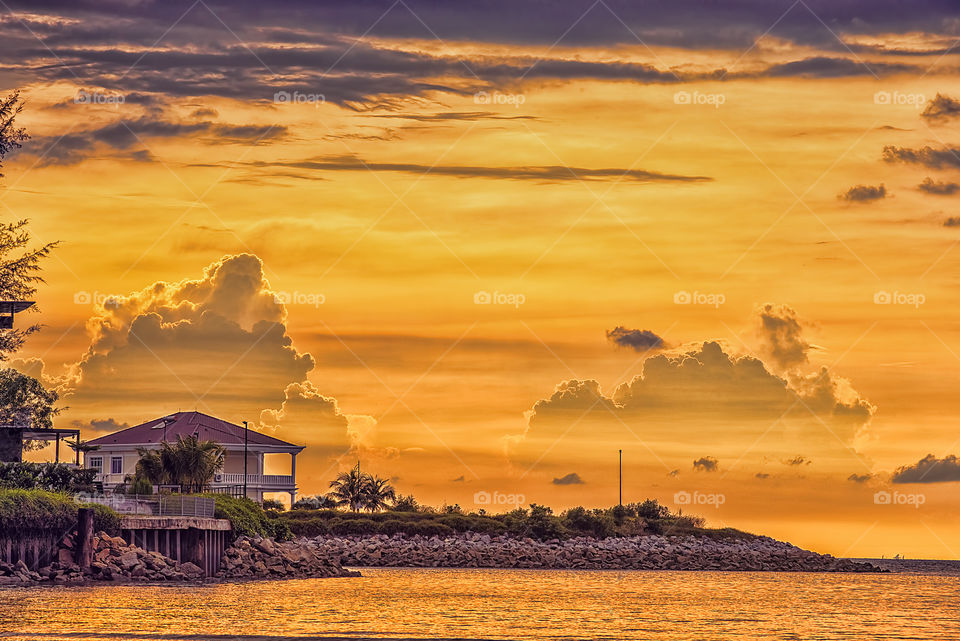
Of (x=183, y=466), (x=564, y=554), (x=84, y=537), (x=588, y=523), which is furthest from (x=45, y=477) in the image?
(x=588, y=523)

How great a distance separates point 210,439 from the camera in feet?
297

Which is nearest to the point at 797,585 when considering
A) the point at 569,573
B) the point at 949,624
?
the point at 569,573

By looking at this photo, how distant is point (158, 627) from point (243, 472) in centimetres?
5122

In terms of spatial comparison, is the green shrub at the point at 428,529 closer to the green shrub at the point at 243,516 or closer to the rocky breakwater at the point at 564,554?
the rocky breakwater at the point at 564,554

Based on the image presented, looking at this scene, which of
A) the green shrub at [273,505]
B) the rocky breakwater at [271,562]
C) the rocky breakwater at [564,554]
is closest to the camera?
the rocky breakwater at [271,562]

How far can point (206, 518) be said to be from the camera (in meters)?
64.1

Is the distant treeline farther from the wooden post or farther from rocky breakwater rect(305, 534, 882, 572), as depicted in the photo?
the wooden post

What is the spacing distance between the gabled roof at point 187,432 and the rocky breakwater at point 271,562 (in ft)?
57.7

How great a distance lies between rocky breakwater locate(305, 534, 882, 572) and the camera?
98.1m

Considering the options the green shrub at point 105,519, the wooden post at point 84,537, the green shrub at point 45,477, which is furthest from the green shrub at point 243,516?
the wooden post at point 84,537

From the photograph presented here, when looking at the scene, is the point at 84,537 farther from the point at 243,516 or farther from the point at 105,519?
the point at 243,516

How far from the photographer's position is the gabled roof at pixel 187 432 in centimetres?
9056

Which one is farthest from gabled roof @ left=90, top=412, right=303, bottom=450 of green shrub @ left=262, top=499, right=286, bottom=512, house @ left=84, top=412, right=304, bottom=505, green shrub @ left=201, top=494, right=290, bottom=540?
green shrub @ left=201, top=494, right=290, bottom=540

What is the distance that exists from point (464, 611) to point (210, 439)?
42637 millimetres
